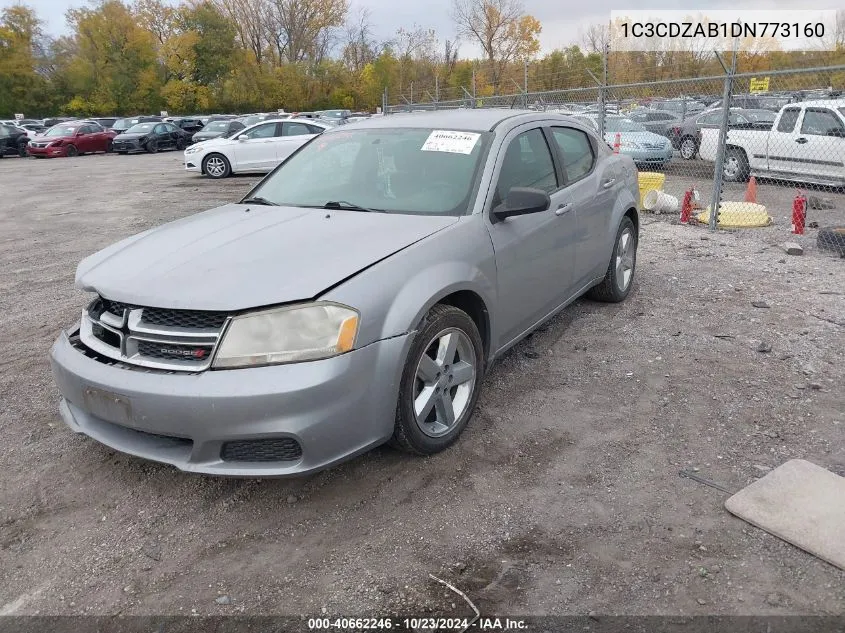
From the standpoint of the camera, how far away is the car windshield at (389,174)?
3738 millimetres

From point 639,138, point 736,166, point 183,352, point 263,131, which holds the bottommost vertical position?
point 183,352

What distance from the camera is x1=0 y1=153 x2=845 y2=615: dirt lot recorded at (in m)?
2.48

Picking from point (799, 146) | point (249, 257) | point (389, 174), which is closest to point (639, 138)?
point (799, 146)

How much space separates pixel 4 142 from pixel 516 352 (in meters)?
29.6

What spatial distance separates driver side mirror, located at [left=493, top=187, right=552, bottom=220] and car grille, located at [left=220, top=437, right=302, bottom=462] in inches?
66.9

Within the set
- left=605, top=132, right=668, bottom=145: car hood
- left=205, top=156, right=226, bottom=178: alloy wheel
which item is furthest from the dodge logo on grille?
left=205, top=156, right=226, bottom=178: alloy wheel

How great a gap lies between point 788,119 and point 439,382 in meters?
12.2

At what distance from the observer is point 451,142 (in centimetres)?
400

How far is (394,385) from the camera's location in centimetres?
294

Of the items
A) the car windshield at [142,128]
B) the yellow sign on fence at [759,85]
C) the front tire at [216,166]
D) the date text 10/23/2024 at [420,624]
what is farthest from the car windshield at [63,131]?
the date text 10/23/2024 at [420,624]

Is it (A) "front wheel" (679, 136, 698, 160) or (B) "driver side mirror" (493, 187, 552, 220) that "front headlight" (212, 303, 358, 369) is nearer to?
(B) "driver side mirror" (493, 187, 552, 220)

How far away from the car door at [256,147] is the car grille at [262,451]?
1539 cm

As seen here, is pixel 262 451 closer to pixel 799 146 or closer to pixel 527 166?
pixel 527 166

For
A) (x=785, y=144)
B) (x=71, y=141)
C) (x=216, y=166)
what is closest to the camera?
(x=785, y=144)
